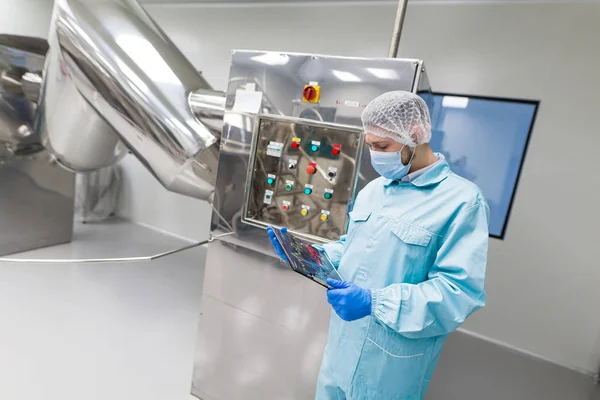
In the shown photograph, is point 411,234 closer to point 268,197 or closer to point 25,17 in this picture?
point 268,197

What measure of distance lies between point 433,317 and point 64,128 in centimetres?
192

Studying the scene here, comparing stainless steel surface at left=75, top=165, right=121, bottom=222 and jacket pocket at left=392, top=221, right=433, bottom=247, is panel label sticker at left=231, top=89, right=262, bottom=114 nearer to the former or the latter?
jacket pocket at left=392, top=221, right=433, bottom=247

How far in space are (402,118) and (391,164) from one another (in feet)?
0.39

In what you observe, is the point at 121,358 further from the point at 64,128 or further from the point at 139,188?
the point at 139,188

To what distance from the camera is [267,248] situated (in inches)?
52.8

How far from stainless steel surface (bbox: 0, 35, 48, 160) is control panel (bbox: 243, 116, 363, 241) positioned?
6.63 feet

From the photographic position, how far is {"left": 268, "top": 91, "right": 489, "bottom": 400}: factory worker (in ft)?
2.51

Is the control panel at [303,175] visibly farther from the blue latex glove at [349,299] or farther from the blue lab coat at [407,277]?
the blue latex glove at [349,299]

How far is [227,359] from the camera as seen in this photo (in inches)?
59.2

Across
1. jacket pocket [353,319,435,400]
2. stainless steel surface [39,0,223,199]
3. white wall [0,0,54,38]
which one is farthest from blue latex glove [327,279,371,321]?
white wall [0,0,54,38]

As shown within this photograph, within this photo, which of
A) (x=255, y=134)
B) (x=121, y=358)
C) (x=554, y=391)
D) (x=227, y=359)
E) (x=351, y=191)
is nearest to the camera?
(x=351, y=191)

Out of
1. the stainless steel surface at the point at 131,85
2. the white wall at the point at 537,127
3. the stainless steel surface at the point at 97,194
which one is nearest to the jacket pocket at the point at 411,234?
the stainless steel surface at the point at 131,85

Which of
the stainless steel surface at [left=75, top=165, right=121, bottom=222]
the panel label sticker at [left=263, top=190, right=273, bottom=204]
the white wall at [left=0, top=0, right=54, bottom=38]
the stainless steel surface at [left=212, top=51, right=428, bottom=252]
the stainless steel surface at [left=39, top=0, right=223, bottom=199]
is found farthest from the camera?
the stainless steel surface at [left=75, top=165, right=121, bottom=222]

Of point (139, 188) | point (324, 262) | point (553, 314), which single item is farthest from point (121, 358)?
point (553, 314)
